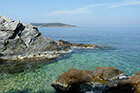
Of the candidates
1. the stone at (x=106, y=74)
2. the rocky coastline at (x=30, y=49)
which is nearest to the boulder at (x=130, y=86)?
the rocky coastline at (x=30, y=49)

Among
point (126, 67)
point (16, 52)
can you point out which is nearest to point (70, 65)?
point (126, 67)

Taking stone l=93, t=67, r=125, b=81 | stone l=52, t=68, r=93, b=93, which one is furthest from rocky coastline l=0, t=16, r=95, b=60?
stone l=52, t=68, r=93, b=93

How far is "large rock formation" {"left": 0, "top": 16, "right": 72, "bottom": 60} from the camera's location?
127 ft

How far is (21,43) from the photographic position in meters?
40.7

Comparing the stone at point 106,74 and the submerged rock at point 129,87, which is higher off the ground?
the submerged rock at point 129,87

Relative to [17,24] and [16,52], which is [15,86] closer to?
[16,52]

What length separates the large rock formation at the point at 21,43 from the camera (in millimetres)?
38619

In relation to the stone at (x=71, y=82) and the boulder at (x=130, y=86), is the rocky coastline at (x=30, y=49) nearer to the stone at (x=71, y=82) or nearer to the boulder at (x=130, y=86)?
the stone at (x=71, y=82)

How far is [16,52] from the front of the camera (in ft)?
129

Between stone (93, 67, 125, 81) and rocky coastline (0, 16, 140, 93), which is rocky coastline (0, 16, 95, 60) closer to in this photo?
rocky coastline (0, 16, 140, 93)

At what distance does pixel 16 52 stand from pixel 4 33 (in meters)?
5.67

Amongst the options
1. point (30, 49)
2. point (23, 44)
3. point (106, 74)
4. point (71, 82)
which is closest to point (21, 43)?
point (23, 44)

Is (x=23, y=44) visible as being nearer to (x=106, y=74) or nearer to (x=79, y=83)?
(x=106, y=74)

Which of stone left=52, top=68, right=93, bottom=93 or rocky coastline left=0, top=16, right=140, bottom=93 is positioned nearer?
stone left=52, top=68, right=93, bottom=93
